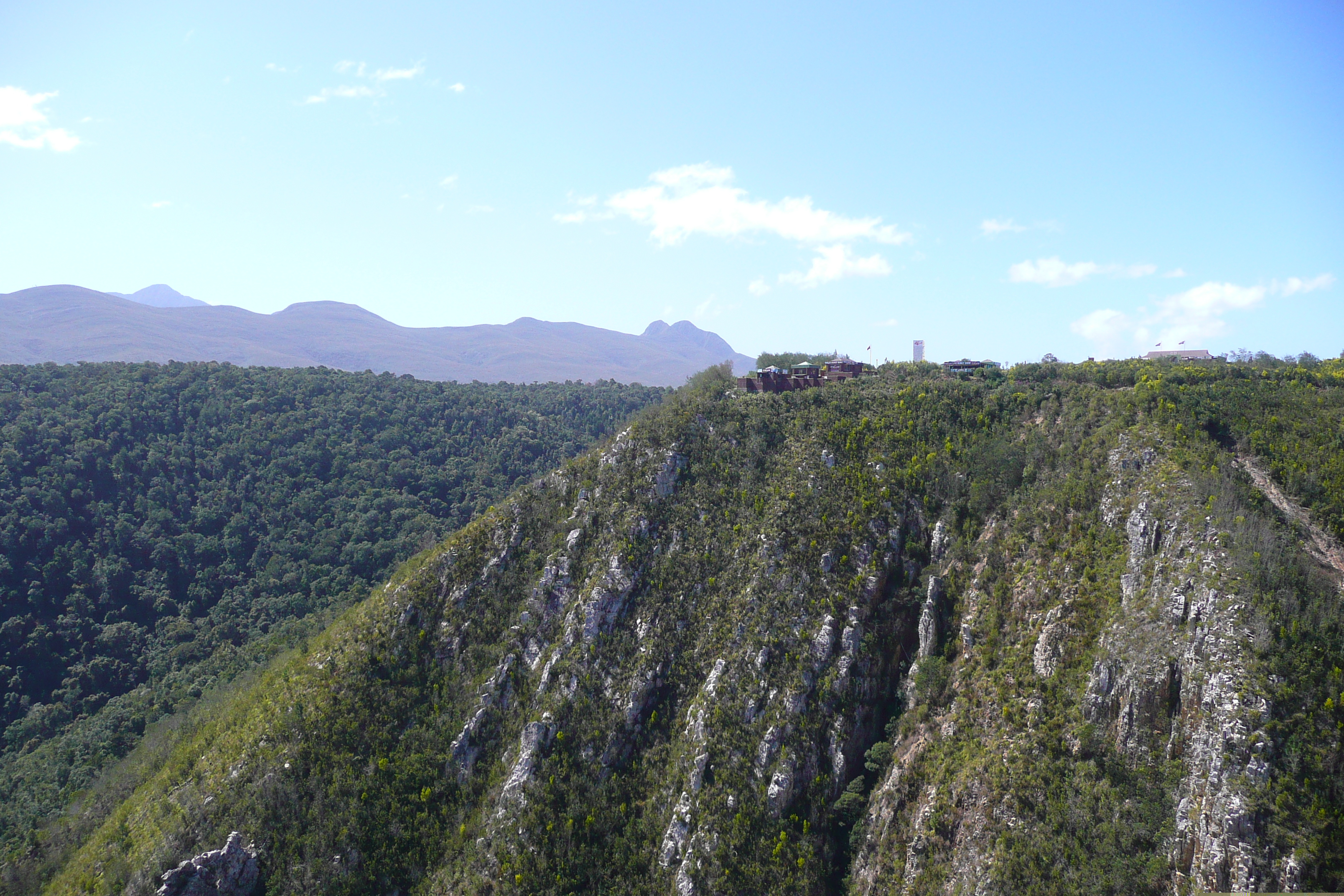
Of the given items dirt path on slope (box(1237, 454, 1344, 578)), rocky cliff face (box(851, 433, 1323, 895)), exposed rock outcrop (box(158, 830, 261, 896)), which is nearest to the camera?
rocky cliff face (box(851, 433, 1323, 895))

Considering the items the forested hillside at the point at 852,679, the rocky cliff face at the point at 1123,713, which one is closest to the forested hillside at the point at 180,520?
the forested hillside at the point at 852,679

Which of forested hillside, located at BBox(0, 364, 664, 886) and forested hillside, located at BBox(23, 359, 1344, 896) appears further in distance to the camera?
forested hillside, located at BBox(0, 364, 664, 886)

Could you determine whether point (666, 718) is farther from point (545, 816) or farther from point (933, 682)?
point (933, 682)

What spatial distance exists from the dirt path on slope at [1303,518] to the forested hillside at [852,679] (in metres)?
0.35

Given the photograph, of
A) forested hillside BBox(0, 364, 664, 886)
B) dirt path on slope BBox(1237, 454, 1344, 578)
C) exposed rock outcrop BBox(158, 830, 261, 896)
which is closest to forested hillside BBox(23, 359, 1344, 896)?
dirt path on slope BBox(1237, 454, 1344, 578)

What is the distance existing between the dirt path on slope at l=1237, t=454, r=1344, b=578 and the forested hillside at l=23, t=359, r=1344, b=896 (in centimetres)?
35

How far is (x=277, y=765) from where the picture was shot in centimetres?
5697

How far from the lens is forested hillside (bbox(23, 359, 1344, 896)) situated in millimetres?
36469

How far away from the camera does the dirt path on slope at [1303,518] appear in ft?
134

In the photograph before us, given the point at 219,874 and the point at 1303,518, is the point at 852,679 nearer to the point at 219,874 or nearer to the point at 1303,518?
the point at 1303,518

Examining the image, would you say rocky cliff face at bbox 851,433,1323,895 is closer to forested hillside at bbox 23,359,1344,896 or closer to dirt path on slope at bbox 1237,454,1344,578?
forested hillside at bbox 23,359,1344,896

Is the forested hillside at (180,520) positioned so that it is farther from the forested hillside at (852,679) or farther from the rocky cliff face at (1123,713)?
the rocky cliff face at (1123,713)

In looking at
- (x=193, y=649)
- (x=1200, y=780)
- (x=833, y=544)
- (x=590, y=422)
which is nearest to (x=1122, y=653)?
(x=1200, y=780)

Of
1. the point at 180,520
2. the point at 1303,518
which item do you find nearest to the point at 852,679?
the point at 1303,518
